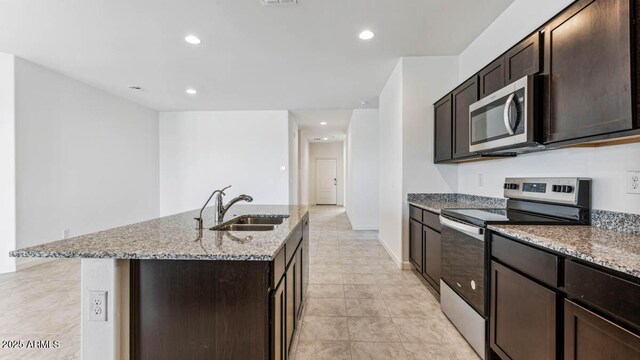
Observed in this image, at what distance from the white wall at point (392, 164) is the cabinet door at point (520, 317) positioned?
177cm

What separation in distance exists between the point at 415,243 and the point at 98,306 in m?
2.75

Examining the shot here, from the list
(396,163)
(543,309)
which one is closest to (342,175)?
(396,163)

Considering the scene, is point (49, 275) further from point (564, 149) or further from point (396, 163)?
point (564, 149)

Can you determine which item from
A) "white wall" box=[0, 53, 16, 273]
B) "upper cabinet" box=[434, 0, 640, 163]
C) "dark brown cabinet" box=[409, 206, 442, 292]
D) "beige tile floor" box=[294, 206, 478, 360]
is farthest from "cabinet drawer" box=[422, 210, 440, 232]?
"white wall" box=[0, 53, 16, 273]

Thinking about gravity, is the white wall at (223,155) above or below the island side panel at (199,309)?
above

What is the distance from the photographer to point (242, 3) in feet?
7.53

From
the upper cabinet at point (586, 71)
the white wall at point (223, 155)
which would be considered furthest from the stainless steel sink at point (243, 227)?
the white wall at point (223, 155)

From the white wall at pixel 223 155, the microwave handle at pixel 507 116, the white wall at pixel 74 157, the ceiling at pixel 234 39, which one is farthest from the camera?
the white wall at pixel 223 155

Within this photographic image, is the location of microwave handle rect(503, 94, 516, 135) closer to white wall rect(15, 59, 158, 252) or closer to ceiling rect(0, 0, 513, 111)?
ceiling rect(0, 0, 513, 111)

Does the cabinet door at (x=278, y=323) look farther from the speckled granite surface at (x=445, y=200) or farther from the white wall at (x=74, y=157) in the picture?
the white wall at (x=74, y=157)

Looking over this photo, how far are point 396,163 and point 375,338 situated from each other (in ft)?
7.13

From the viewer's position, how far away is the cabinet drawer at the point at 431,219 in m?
2.44

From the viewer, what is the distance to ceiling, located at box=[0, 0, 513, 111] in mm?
2355

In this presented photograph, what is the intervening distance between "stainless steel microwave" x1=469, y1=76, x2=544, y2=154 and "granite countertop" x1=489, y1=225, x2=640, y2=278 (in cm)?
55
